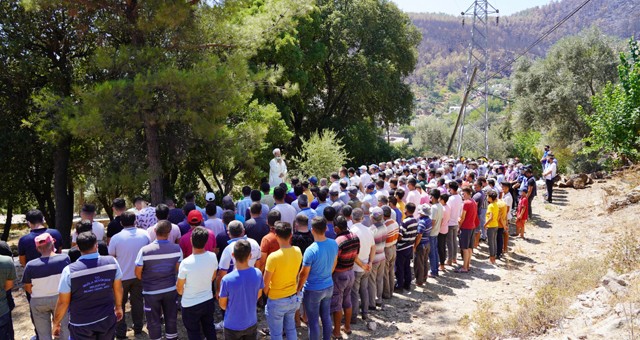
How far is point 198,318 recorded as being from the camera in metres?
5.03

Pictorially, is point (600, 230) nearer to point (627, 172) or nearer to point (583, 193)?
point (627, 172)

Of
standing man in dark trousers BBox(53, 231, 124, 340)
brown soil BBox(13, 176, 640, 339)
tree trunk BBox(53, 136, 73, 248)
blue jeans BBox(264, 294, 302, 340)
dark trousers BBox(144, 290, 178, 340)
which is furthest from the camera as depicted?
tree trunk BBox(53, 136, 73, 248)

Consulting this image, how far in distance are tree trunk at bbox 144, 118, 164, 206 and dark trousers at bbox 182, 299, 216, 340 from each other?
6956 mm

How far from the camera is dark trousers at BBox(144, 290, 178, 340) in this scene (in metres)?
5.30

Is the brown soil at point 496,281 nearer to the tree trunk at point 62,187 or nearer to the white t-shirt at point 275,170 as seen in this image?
the white t-shirt at point 275,170

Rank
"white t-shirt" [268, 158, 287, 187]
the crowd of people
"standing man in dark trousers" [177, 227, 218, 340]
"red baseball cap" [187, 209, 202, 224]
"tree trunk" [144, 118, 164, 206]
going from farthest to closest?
"white t-shirt" [268, 158, 287, 187]
"tree trunk" [144, 118, 164, 206]
"red baseball cap" [187, 209, 202, 224]
"standing man in dark trousers" [177, 227, 218, 340]
the crowd of people

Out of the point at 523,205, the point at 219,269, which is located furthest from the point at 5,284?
the point at 523,205

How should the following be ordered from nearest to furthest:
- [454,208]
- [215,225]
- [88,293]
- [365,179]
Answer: [88,293], [215,225], [454,208], [365,179]

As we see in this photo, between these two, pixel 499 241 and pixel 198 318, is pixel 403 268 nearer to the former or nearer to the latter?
pixel 499 241

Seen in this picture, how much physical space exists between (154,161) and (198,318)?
720cm

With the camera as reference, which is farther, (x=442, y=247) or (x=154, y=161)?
(x=154, y=161)

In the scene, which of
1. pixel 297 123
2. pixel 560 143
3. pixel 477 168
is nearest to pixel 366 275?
pixel 477 168

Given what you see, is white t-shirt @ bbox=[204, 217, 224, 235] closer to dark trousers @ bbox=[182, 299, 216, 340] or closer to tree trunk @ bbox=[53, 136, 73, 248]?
dark trousers @ bbox=[182, 299, 216, 340]

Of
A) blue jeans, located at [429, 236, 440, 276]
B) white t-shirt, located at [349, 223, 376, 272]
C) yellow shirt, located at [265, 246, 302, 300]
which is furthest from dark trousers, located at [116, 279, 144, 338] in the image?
blue jeans, located at [429, 236, 440, 276]
